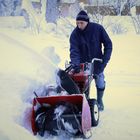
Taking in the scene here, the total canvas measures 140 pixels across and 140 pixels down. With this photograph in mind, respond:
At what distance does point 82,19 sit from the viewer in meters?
4.85

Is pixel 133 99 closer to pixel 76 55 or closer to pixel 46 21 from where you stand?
pixel 76 55

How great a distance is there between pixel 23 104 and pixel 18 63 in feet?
9.56

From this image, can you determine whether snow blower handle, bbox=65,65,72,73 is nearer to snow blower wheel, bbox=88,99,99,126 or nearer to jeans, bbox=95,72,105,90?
snow blower wheel, bbox=88,99,99,126

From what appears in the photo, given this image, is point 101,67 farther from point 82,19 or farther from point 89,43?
point 82,19

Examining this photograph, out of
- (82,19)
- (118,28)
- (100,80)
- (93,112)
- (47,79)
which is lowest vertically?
(47,79)

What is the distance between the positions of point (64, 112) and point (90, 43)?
1201 millimetres

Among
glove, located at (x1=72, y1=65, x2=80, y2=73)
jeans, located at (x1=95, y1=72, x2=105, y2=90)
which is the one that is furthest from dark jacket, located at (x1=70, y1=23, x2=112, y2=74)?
glove, located at (x1=72, y1=65, x2=80, y2=73)

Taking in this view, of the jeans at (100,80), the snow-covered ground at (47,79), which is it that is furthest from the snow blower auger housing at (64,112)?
the jeans at (100,80)

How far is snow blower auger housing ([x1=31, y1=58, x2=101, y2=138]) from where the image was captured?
405cm

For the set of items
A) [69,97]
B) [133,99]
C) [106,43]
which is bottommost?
[133,99]

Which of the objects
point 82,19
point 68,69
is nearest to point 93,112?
point 68,69

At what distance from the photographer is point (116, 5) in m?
9.34

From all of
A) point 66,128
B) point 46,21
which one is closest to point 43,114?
point 66,128

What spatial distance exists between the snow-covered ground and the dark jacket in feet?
1.91
